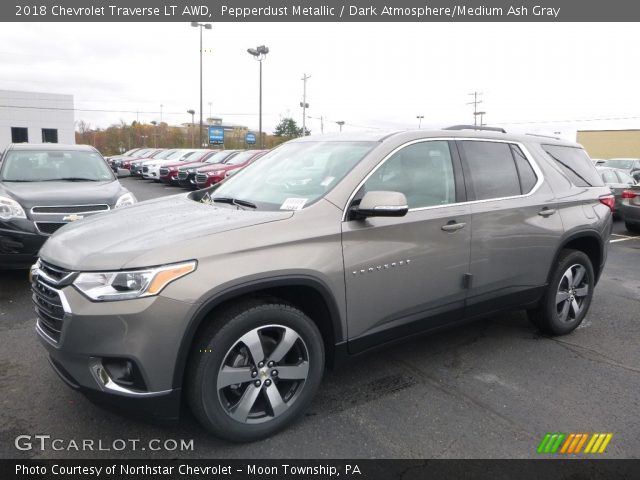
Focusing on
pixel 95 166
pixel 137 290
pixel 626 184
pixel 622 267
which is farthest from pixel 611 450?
pixel 626 184

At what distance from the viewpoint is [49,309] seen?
2672 mm

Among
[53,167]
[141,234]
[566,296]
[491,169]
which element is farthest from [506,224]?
[53,167]

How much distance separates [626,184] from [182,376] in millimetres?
13565

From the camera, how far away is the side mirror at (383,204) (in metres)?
2.90

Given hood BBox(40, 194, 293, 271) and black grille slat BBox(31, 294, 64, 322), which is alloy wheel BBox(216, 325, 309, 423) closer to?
hood BBox(40, 194, 293, 271)

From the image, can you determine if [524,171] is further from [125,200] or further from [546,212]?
[125,200]

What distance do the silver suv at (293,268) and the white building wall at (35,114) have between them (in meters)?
55.0

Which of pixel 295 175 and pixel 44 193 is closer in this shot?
pixel 295 175

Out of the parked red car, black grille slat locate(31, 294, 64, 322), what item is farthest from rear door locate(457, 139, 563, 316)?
the parked red car

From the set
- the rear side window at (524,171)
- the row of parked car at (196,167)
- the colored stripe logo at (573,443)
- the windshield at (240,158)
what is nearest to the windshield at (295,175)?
the rear side window at (524,171)

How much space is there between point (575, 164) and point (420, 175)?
204 centimetres

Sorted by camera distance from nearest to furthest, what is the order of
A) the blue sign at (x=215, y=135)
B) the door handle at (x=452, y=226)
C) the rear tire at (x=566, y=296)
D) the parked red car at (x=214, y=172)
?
the door handle at (x=452, y=226)
the rear tire at (x=566, y=296)
the parked red car at (x=214, y=172)
the blue sign at (x=215, y=135)

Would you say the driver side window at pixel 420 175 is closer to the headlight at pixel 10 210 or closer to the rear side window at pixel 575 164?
the rear side window at pixel 575 164

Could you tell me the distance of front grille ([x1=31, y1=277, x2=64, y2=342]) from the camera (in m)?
2.57
